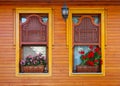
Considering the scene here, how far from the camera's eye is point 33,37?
26.8 feet

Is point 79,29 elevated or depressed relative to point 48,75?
elevated

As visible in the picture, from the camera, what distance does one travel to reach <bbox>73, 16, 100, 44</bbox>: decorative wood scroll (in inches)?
322

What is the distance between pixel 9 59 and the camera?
26.5 ft

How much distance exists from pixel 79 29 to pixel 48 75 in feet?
4.45

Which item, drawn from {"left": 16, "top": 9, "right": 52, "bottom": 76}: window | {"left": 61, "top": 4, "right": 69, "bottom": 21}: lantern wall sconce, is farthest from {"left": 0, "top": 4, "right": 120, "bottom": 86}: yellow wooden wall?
{"left": 61, "top": 4, "right": 69, "bottom": 21}: lantern wall sconce

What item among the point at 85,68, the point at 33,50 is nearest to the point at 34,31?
the point at 33,50

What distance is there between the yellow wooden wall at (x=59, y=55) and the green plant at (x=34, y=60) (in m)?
0.26

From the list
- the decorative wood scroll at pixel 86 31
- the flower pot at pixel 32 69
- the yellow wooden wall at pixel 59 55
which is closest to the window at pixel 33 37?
the flower pot at pixel 32 69

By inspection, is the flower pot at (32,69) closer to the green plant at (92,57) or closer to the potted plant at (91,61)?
the potted plant at (91,61)

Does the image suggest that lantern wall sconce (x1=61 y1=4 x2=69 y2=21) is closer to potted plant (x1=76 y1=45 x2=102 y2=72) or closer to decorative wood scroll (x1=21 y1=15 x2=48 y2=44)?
decorative wood scroll (x1=21 y1=15 x2=48 y2=44)

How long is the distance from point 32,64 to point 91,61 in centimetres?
144

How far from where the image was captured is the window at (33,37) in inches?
319
